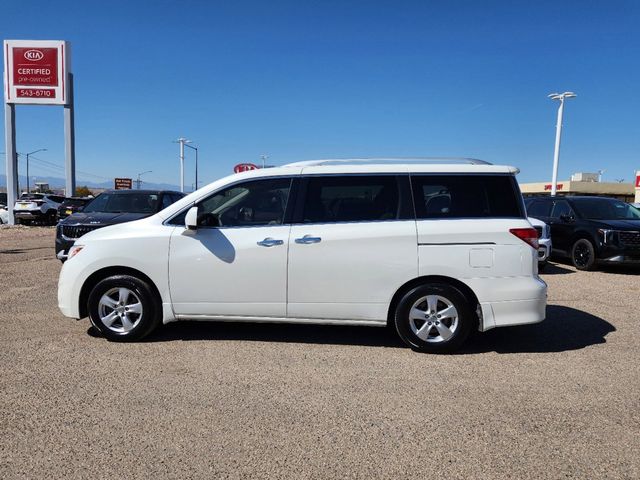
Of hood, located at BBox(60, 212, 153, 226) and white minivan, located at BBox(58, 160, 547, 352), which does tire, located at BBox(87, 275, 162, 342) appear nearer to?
white minivan, located at BBox(58, 160, 547, 352)

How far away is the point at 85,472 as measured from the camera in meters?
2.70

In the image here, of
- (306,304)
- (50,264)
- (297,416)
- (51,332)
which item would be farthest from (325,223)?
(50,264)

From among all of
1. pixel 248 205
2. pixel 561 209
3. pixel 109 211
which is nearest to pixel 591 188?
pixel 561 209

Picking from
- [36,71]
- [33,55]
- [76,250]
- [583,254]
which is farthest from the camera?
[36,71]

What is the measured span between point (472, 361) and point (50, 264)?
30.5ft

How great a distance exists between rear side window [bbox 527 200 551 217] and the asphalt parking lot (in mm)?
6759

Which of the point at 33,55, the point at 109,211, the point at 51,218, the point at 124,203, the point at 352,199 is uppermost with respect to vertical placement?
the point at 33,55

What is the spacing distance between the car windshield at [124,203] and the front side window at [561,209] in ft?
31.0

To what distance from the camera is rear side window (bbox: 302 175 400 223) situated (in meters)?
4.80

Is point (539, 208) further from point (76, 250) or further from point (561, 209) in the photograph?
point (76, 250)

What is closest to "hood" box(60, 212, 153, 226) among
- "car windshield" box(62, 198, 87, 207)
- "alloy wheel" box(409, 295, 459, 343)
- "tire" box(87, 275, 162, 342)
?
"tire" box(87, 275, 162, 342)

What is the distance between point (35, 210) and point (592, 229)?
2253 centimetres

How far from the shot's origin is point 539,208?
40.6 feet

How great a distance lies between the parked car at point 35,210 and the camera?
2205cm
